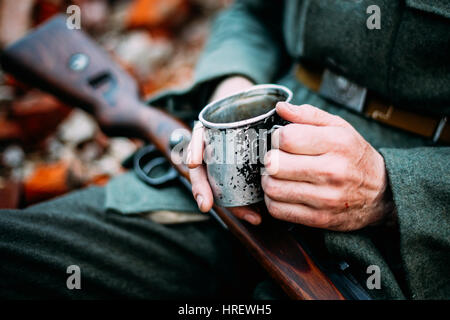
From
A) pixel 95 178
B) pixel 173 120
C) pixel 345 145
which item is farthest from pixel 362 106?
pixel 95 178

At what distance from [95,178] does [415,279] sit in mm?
2108

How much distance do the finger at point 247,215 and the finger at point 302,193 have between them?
0.32 feet

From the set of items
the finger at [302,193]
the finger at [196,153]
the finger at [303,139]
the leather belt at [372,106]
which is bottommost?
the finger at [302,193]

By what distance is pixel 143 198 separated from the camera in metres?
1.22

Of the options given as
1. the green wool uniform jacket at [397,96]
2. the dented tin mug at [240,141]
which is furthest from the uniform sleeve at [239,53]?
the dented tin mug at [240,141]

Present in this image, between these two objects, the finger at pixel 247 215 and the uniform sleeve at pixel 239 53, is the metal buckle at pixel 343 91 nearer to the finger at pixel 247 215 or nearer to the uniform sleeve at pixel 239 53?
the uniform sleeve at pixel 239 53

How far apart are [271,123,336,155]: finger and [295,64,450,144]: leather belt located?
1.50 ft

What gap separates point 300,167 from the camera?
0.76 meters

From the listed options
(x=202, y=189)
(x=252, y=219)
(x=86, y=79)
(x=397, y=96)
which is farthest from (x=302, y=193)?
(x=86, y=79)

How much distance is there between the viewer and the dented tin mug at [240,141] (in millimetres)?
731

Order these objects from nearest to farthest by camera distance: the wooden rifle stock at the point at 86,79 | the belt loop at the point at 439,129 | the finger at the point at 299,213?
1. the finger at the point at 299,213
2. the belt loop at the point at 439,129
3. the wooden rifle stock at the point at 86,79

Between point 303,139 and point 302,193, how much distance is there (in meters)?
0.15

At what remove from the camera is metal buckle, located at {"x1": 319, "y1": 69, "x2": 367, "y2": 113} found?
1.14 metres
